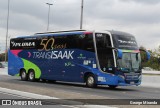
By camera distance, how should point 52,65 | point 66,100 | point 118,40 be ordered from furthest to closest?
point 52,65
point 118,40
point 66,100

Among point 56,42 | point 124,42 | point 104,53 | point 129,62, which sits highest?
point 56,42

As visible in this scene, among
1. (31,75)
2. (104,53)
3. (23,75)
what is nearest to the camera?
(104,53)

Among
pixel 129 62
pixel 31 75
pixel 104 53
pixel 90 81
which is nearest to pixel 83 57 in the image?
pixel 90 81

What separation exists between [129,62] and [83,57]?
3216 millimetres

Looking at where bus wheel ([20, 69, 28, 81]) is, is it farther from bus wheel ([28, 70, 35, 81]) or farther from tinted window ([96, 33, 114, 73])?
tinted window ([96, 33, 114, 73])

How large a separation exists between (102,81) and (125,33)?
353 cm

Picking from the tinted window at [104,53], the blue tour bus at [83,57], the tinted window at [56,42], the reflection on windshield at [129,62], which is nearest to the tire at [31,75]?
the blue tour bus at [83,57]

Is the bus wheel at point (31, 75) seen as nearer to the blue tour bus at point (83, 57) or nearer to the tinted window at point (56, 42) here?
the blue tour bus at point (83, 57)

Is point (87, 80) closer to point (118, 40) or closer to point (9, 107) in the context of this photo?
point (118, 40)

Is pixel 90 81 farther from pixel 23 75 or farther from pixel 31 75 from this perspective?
pixel 23 75

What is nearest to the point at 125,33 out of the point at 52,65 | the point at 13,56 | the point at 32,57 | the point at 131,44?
the point at 131,44

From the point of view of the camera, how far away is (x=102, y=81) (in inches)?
969

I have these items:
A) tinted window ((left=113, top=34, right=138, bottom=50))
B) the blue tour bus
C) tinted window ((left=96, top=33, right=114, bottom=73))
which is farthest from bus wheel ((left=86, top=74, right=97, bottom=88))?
tinted window ((left=113, top=34, right=138, bottom=50))

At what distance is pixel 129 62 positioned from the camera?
24344mm
